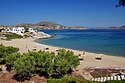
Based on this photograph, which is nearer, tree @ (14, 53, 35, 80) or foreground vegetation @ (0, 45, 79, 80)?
tree @ (14, 53, 35, 80)

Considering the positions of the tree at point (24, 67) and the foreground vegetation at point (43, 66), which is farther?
the foreground vegetation at point (43, 66)

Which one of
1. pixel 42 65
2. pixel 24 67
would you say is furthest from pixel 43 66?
pixel 24 67

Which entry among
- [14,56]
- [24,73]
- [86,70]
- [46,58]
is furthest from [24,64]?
[86,70]

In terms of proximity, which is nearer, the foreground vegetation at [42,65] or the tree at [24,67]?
the tree at [24,67]

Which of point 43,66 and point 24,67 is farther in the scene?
point 43,66

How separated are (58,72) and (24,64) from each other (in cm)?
400

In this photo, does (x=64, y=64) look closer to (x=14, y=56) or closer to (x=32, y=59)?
(x=32, y=59)

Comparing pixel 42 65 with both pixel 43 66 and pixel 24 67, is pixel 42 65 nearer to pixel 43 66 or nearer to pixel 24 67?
pixel 43 66

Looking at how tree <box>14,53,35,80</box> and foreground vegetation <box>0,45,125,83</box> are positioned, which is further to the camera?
foreground vegetation <box>0,45,125,83</box>

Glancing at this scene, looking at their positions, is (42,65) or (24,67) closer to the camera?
(24,67)

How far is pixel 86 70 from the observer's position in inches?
1277

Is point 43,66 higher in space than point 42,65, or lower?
lower

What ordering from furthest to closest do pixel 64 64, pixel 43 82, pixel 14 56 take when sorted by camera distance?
1. pixel 14 56
2. pixel 64 64
3. pixel 43 82

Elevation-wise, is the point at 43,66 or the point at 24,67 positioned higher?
the point at 24,67
